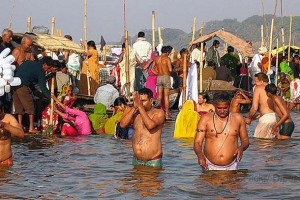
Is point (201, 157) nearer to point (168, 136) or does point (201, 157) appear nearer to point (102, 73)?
point (168, 136)

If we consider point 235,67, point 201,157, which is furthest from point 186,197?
point 235,67

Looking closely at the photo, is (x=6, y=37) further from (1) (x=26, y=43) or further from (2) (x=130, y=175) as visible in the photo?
(2) (x=130, y=175)

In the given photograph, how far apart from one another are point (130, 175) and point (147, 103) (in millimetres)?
978

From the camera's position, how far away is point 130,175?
987 cm

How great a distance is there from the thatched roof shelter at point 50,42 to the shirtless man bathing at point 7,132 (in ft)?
25.7

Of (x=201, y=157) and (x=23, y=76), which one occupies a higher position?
(x=23, y=76)

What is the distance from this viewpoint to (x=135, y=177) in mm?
9641

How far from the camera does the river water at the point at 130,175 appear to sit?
8602mm

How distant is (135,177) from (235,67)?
16628 mm

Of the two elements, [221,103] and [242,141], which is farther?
[242,141]

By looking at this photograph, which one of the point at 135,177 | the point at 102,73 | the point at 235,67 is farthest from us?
the point at 235,67

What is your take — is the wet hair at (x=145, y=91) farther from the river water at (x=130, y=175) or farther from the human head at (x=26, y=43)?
the human head at (x=26, y=43)

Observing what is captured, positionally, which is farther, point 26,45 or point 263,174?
point 26,45

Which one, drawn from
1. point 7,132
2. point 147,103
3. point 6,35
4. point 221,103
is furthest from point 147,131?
point 6,35
